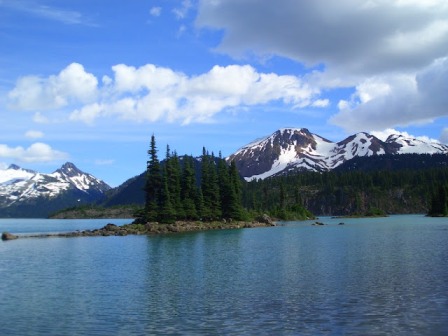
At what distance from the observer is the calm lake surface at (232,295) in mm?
25703

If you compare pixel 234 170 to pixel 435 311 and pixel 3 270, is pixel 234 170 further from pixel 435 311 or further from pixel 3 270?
pixel 435 311

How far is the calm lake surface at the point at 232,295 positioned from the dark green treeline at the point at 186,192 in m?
70.5

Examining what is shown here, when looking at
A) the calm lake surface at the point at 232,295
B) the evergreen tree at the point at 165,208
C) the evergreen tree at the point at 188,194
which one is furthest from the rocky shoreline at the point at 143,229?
the calm lake surface at the point at 232,295

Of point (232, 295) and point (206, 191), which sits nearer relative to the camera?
point (232, 295)

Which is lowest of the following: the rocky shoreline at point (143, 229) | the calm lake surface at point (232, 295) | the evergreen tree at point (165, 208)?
the calm lake surface at point (232, 295)

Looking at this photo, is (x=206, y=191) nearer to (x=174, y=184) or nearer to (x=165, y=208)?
(x=174, y=184)

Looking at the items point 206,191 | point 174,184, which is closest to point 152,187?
point 174,184

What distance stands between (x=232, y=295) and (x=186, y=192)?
109585 millimetres

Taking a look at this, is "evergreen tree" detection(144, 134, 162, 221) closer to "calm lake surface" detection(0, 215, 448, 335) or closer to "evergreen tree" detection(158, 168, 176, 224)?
"evergreen tree" detection(158, 168, 176, 224)

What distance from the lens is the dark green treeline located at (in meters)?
131

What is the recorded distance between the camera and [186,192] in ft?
470

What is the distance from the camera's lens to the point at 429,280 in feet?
124

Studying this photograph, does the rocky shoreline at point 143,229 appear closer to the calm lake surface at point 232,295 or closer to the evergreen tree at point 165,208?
the evergreen tree at point 165,208

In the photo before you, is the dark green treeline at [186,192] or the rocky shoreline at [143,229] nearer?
the rocky shoreline at [143,229]
